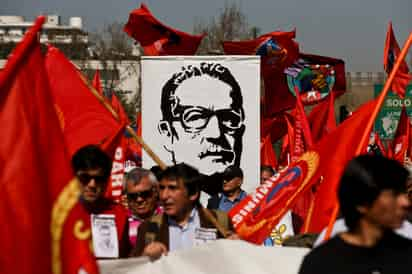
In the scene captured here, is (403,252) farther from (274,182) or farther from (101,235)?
(274,182)

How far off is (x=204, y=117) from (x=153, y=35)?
2465 mm

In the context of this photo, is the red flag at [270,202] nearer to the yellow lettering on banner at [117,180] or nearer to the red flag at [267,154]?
the yellow lettering on banner at [117,180]

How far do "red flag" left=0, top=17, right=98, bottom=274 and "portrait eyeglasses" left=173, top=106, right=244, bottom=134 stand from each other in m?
7.20

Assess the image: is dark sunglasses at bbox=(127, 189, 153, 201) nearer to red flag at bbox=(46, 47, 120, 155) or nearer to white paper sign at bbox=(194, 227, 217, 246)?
white paper sign at bbox=(194, 227, 217, 246)

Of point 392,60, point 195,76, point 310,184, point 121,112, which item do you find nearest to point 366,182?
point 310,184

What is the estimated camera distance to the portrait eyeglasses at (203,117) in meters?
11.8

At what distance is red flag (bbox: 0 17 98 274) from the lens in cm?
440

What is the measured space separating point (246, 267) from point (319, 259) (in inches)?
62.5

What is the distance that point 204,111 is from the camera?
1198cm

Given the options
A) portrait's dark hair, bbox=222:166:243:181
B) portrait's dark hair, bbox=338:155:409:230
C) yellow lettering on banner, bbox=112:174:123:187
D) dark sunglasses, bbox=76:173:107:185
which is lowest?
portrait's dark hair, bbox=222:166:243:181

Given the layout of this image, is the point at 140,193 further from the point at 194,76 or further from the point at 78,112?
the point at 194,76

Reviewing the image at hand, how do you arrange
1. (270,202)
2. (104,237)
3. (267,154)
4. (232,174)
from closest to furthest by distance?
(104,237) < (270,202) < (232,174) < (267,154)

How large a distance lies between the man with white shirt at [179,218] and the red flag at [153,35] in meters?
7.82

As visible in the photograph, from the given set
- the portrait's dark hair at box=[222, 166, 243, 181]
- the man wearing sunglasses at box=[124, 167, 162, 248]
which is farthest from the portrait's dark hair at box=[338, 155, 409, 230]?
the portrait's dark hair at box=[222, 166, 243, 181]
